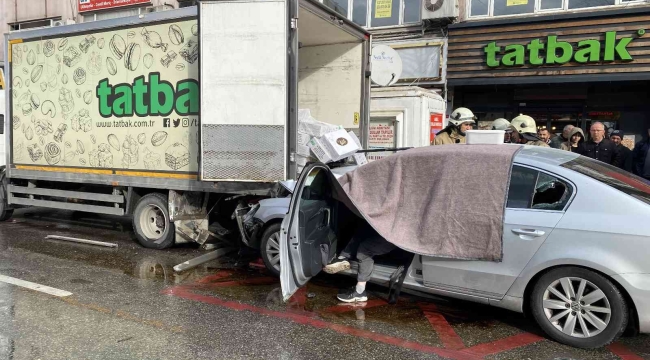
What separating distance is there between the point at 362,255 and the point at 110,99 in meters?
4.59

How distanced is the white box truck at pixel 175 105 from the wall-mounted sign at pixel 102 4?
9.73 metres

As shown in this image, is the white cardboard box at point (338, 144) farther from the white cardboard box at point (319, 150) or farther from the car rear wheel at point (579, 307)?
the car rear wheel at point (579, 307)

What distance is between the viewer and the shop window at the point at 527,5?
11.3m

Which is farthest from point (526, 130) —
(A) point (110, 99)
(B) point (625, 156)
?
(A) point (110, 99)

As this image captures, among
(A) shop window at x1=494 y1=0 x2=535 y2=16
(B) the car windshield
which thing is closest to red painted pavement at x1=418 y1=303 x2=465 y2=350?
(B) the car windshield

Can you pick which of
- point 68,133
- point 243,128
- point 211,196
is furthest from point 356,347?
point 68,133

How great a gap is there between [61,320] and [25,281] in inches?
59.3

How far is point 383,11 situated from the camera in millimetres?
13742

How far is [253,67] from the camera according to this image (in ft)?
19.5

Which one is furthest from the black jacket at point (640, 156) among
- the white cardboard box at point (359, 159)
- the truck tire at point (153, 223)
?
the truck tire at point (153, 223)

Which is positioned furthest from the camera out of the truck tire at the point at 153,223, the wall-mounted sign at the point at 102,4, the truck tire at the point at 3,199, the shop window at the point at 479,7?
the wall-mounted sign at the point at 102,4

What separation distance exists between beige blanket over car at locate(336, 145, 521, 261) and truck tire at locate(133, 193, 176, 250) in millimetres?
3277

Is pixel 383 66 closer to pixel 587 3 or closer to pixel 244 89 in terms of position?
pixel 244 89

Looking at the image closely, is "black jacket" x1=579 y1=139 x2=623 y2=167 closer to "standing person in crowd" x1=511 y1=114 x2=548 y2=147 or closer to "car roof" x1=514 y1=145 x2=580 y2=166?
"standing person in crowd" x1=511 y1=114 x2=548 y2=147
